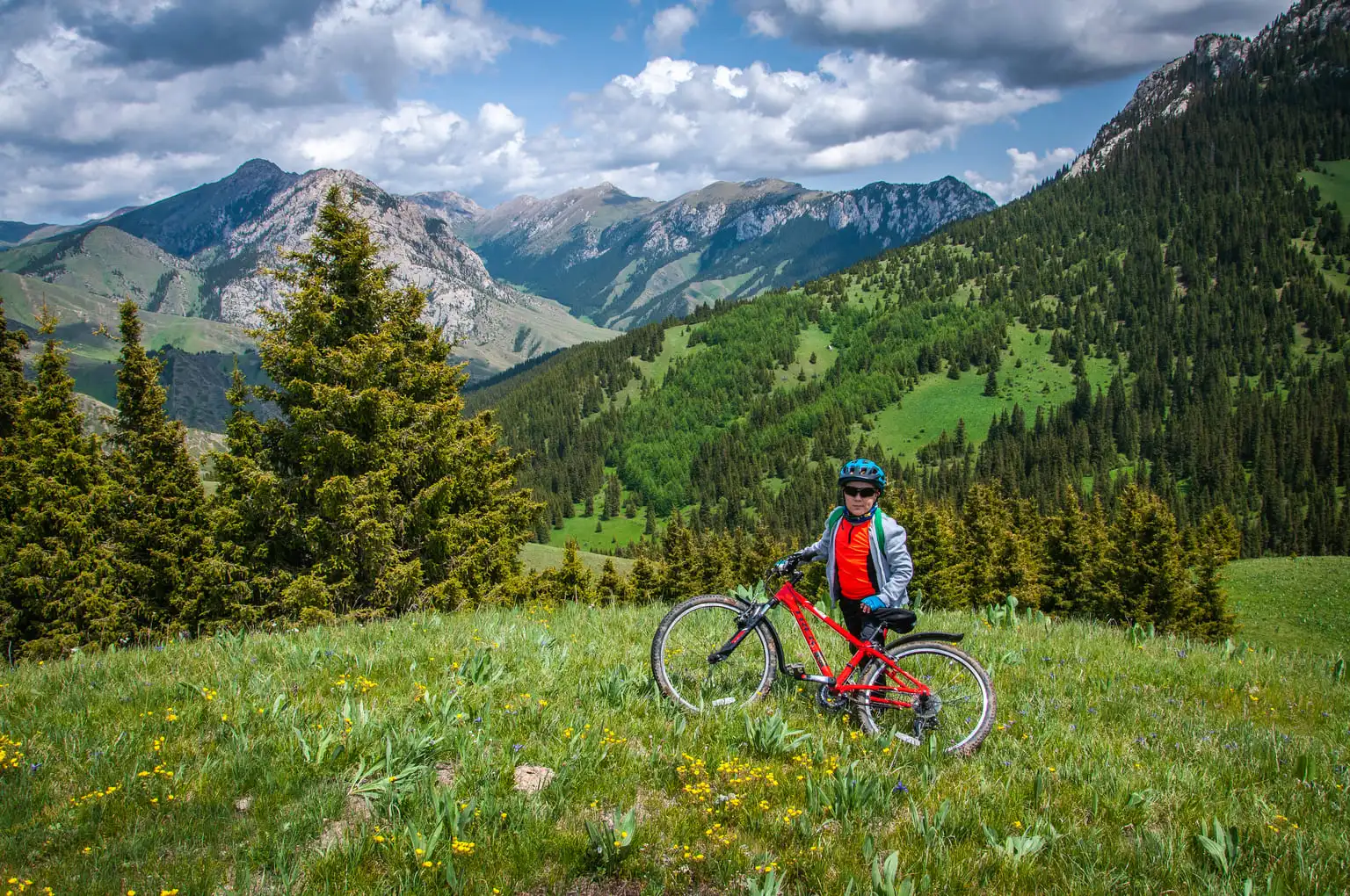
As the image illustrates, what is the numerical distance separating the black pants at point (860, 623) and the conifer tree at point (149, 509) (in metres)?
28.6

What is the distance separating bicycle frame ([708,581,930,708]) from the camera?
244 inches

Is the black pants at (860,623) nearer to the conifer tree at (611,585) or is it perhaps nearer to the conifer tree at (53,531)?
the conifer tree at (53,531)

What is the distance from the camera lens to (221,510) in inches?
899

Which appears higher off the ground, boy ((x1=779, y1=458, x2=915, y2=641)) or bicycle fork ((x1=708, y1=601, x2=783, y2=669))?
boy ((x1=779, y1=458, x2=915, y2=641))

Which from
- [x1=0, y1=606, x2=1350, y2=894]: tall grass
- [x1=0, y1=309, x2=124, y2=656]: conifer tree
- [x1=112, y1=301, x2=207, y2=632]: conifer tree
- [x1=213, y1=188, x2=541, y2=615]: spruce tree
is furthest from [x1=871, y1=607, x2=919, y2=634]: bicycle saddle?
[x1=0, y1=309, x2=124, y2=656]: conifer tree

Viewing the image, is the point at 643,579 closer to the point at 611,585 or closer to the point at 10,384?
the point at 611,585

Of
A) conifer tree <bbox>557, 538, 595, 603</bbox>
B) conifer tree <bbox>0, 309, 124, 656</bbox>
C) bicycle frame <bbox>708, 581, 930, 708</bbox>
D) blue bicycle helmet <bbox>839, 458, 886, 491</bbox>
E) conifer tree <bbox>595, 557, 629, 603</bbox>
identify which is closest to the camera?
bicycle frame <bbox>708, 581, 930, 708</bbox>

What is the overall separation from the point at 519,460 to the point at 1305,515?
546ft

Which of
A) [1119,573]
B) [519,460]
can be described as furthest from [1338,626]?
[519,460]

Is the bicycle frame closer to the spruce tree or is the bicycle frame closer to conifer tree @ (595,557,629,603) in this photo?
the spruce tree

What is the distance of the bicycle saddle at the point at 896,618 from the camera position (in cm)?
617

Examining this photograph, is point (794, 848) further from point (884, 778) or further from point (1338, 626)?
point (1338, 626)

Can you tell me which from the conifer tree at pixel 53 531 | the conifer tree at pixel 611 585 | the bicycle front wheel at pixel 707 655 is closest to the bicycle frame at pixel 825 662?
the bicycle front wheel at pixel 707 655

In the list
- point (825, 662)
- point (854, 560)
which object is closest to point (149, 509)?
point (825, 662)
